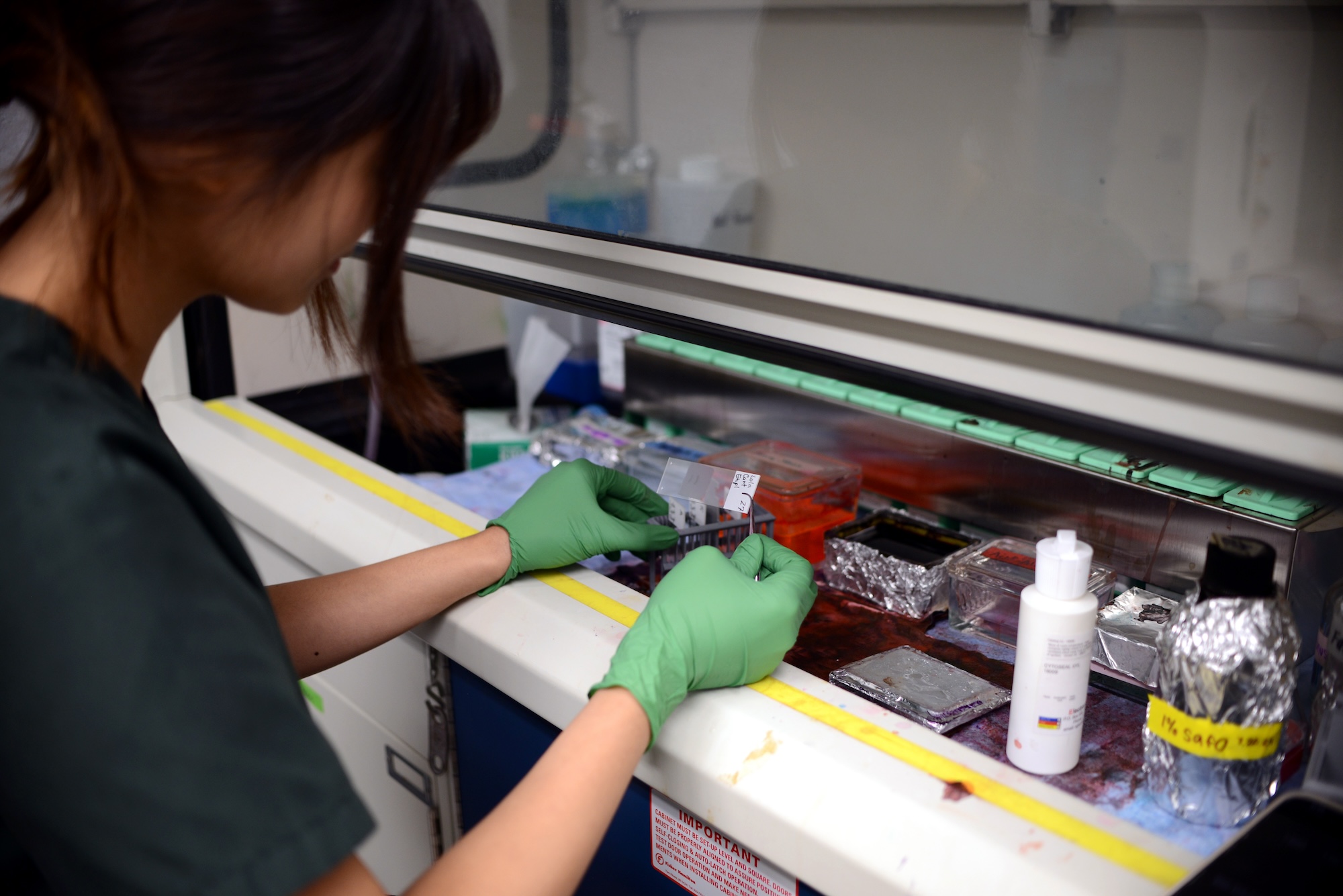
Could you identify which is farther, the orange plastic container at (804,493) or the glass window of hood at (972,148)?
the orange plastic container at (804,493)

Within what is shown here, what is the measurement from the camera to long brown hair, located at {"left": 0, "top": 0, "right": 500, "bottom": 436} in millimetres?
605

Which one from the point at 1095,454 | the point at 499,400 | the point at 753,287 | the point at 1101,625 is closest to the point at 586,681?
the point at 753,287

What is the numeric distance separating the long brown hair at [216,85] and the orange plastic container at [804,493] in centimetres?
65

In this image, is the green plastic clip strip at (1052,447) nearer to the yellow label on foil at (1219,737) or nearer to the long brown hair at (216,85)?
the yellow label on foil at (1219,737)

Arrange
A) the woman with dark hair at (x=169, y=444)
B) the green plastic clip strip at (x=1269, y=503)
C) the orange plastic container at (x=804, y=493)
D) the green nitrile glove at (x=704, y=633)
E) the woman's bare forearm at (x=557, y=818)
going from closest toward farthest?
the woman with dark hair at (x=169, y=444) → the woman's bare forearm at (x=557, y=818) → the green nitrile glove at (x=704, y=633) → the green plastic clip strip at (x=1269, y=503) → the orange plastic container at (x=804, y=493)

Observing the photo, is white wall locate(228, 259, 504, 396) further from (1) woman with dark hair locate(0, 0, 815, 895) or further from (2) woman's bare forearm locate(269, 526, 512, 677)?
(1) woman with dark hair locate(0, 0, 815, 895)

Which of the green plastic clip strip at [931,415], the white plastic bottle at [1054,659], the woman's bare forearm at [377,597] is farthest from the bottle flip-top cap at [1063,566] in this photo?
the woman's bare forearm at [377,597]

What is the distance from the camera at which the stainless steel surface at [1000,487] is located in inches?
38.0

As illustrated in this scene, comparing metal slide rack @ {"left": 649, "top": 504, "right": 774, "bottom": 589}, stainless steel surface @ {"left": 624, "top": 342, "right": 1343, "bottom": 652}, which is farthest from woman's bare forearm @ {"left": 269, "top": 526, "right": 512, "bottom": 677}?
stainless steel surface @ {"left": 624, "top": 342, "right": 1343, "bottom": 652}

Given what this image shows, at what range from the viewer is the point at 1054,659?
766 mm

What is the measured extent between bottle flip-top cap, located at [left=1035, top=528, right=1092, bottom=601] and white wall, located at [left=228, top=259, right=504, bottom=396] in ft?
4.09

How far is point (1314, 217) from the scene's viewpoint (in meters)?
0.92

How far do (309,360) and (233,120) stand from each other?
1357mm

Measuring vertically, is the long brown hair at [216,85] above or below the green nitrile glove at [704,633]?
above
